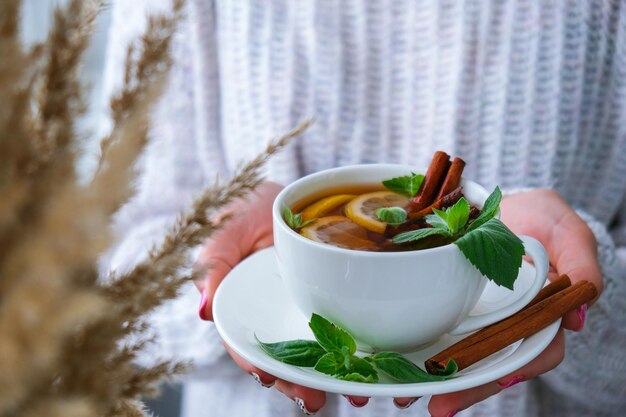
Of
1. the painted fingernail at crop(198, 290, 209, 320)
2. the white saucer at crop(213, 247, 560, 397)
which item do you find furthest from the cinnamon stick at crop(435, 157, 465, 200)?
the painted fingernail at crop(198, 290, 209, 320)

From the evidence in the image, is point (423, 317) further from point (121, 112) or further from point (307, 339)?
point (121, 112)

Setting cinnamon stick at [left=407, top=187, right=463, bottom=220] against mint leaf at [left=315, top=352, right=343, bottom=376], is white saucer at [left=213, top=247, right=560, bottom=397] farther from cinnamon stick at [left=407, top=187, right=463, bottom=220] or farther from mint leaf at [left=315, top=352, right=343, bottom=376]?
cinnamon stick at [left=407, top=187, right=463, bottom=220]

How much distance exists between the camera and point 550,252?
83 cm

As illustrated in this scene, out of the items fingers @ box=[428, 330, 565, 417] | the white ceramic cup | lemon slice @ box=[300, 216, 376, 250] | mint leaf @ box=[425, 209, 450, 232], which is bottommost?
fingers @ box=[428, 330, 565, 417]

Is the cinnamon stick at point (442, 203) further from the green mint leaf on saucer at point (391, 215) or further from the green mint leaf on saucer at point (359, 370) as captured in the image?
the green mint leaf on saucer at point (359, 370)

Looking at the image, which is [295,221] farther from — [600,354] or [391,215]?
[600,354]

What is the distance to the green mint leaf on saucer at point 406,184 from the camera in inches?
27.1

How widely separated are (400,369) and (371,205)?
0.16 m

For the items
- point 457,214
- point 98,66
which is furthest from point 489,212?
point 98,66

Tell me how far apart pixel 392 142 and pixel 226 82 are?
0.91 ft

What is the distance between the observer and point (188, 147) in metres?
1.11

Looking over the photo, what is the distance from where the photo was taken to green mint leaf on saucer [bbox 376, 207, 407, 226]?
2.05ft

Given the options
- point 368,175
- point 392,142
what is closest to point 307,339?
point 368,175

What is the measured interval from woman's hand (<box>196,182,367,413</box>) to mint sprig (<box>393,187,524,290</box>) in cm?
16
